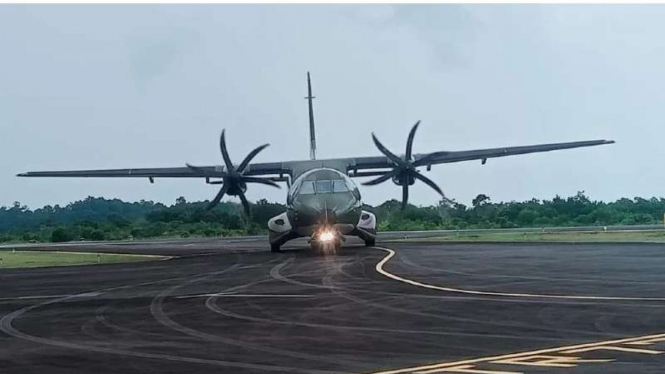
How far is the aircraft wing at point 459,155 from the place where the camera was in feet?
139

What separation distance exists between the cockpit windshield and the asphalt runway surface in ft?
28.1

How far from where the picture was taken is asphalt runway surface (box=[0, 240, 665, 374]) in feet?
35.2

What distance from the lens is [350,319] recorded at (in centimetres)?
1477

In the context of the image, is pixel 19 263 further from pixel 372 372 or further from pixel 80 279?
pixel 372 372

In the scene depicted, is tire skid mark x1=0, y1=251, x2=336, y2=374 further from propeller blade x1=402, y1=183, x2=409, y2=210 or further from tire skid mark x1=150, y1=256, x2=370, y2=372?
propeller blade x1=402, y1=183, x2=409, y2=210

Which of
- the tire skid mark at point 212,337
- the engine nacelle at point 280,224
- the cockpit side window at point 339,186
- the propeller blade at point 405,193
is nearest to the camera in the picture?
the tire skid mark at point 212,337

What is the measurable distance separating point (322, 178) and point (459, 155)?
951cm

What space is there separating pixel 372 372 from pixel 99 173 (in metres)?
36.7

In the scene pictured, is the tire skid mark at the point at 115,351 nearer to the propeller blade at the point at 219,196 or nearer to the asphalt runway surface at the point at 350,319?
the asphalt runway surface at the point at 350,319

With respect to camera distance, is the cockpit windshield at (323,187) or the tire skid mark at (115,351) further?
the cockpit windshield at (323,187)

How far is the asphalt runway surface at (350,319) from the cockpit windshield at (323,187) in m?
8.55

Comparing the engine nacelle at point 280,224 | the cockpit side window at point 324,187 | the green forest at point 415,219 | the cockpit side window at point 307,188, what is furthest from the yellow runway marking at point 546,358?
the green forest at point 415,219

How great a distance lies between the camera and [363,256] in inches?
1309

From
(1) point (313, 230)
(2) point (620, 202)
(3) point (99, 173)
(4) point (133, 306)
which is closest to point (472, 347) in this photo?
(4) point (133, 306)
